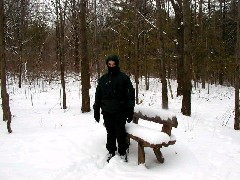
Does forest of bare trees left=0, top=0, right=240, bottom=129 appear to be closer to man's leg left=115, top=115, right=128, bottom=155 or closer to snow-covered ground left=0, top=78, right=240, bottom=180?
snow-covered ground left=0, top=78, right=240, bottom=180

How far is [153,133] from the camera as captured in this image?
5.84 meters

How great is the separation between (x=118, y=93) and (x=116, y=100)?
5.4 inches

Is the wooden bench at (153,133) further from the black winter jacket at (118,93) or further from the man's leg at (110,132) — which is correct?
the black winter jacket at (118,93)

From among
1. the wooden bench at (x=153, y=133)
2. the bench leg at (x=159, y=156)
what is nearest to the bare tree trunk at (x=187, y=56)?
the wooden bench at (x=153, y=133)

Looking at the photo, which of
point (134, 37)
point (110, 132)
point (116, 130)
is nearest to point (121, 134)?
point (116, 130)

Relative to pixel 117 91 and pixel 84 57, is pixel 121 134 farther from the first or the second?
pixel 84 57

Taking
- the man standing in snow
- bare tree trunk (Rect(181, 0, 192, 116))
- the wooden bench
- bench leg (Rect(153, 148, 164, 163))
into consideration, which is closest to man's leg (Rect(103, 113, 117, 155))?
the man standing in snow

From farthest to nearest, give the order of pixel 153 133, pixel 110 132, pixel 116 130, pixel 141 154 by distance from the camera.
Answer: pixel 110 132
pixel 116 130
pixel 141 154
pixel 153 133

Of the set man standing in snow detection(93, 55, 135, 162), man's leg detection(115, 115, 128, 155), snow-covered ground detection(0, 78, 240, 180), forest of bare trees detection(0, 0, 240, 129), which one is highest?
forest of bare trees detection(0, 0, 240, 129)

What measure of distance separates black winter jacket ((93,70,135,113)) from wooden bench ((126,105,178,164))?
19.6 inches

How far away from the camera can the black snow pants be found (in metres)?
6.30

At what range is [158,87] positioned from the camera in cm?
2306

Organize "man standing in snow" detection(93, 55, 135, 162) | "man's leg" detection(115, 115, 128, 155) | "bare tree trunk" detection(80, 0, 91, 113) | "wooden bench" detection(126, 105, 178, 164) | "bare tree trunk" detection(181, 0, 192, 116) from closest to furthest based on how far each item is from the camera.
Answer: "wooden bench" detection(126, 105, 178, 164), "man standing in snow" detection(93, 55, 135, 162), "man's leg" detection(115, 115, 128, 155), "bare tree trunk" detection(80, 0, 91, 113), "bare tree trunk" detection(181, 0, 192, 116)

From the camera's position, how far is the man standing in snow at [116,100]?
20.2 feet
